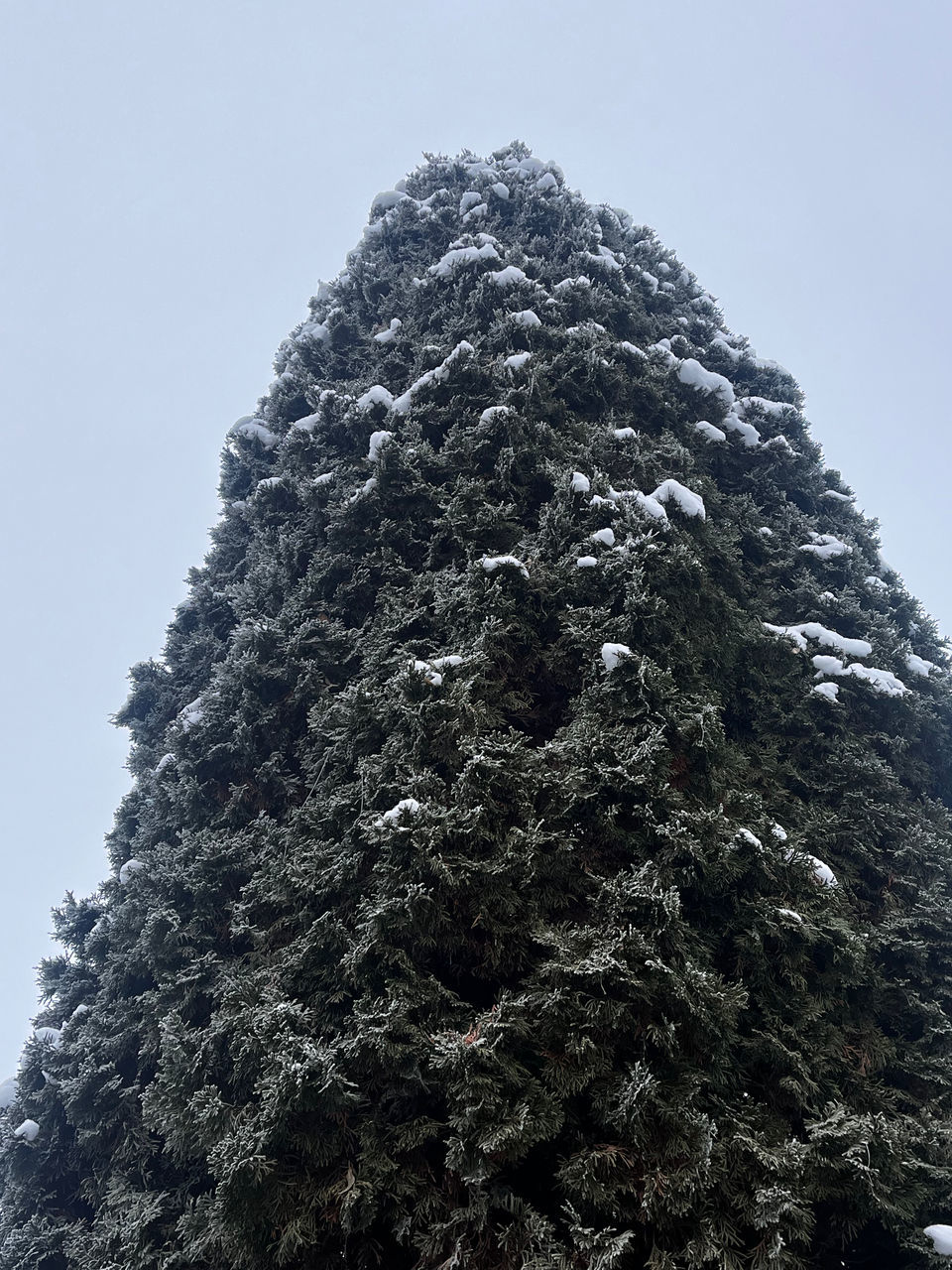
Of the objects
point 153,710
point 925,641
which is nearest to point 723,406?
point 925,641

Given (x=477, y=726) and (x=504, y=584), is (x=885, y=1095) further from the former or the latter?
(x=504, y=584)

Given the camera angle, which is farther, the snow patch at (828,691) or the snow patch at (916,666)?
the snow patch at (916,666)

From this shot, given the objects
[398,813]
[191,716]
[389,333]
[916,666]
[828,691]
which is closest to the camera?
[398,813]

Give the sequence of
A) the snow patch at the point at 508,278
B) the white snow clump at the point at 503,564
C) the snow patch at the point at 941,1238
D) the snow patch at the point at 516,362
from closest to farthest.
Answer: the snow patch at the point at 941,1238
the white snow clump at the point at 503,564
the snow patch at the point at 516,362
the snow patch at the point at 508,278

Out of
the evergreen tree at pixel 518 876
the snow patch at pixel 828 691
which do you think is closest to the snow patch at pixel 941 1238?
the evergreen tree at pixel 518 876

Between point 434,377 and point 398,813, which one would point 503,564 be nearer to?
point 398,813

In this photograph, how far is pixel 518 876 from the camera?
4934 mm

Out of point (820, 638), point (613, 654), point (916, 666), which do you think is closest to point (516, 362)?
point (613, 654)

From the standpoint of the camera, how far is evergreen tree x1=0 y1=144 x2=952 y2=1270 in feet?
13.4

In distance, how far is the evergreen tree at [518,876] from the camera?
13.4ft

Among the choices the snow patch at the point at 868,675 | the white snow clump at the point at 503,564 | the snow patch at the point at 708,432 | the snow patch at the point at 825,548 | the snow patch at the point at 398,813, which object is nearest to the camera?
the snow patch at the point at 398,813

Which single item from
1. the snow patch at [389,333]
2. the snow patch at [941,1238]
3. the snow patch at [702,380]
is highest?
the snow patch at [389,333]

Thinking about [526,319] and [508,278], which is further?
[508,278]

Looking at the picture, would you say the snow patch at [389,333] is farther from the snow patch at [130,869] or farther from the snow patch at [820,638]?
the snow patch at [130,869]
